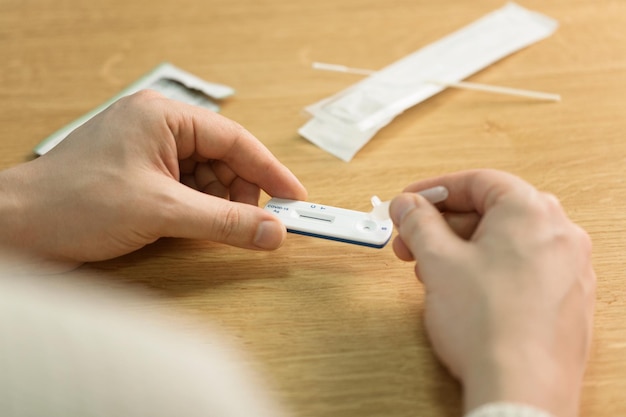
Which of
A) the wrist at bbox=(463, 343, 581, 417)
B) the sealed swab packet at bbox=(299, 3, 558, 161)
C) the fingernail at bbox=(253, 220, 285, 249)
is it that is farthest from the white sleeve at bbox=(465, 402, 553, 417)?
the sealed swab packet at bbox=(299, 3, 558, 161)

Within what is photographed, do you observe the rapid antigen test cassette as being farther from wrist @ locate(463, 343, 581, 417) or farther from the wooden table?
wrist @ locate(463, 343, 581, 417)

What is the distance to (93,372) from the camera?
0.30m

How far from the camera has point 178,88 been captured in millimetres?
795

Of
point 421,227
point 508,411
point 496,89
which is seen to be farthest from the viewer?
point 496,89

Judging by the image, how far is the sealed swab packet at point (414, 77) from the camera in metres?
0.72

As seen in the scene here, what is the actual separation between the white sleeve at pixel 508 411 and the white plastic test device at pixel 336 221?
204mm

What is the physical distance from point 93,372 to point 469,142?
1.69 feet

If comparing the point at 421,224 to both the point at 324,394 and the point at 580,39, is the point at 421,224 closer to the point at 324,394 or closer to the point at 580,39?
the point at 324,394

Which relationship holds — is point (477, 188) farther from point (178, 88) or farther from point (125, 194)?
point (178, 88)

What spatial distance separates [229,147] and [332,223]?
125mm

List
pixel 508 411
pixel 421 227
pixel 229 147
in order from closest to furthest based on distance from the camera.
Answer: pixel 508 411
pixel 421 227
pixel 229 147

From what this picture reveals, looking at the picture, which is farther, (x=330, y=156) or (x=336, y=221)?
(x=330, y=156)

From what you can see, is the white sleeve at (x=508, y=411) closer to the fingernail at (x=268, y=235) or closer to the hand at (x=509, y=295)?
the hand at (x=509, y=295)

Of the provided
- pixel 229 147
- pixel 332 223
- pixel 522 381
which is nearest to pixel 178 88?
pixel 229 147
